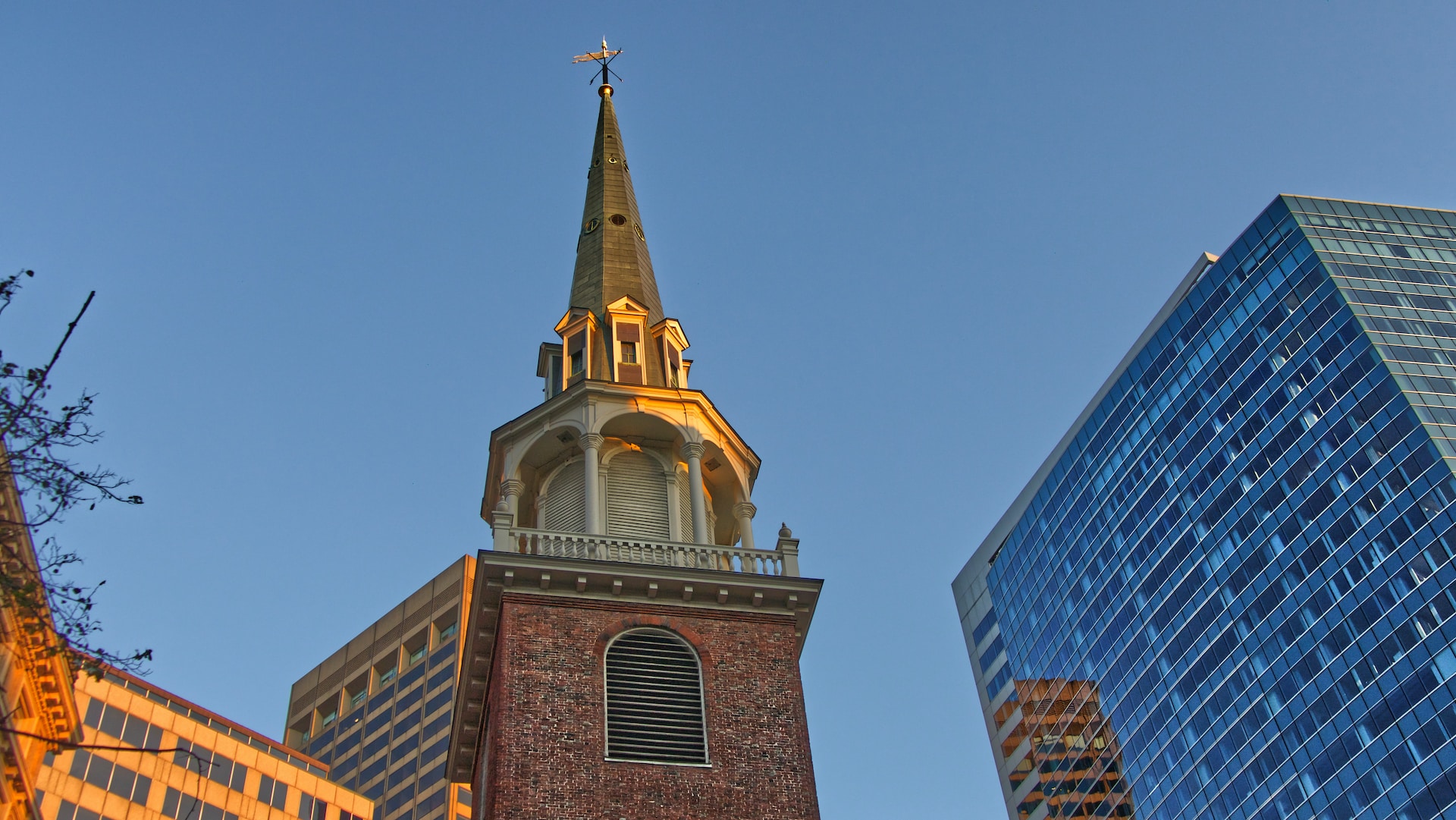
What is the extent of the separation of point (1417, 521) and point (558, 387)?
59.7 meters

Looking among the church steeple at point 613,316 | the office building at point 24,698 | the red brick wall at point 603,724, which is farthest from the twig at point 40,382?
the church steeple at point 613,316

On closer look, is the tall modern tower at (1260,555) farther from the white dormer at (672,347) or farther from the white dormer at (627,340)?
the white dormer at (627,340)

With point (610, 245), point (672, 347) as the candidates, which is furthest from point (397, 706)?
point (672, 347)

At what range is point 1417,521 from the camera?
82.3 meters

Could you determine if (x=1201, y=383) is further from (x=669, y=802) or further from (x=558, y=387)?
(x=669, y=802)

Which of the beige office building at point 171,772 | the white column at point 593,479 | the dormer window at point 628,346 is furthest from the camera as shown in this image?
the beige office building at point 171,772

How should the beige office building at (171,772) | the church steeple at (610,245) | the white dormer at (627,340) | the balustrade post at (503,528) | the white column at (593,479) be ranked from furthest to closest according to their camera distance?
the beige office building at (171,772) → the church steeple at (610,245) → the white dormer at (627,340) → the white column at (593,479) → the balustrade post at (503,528)

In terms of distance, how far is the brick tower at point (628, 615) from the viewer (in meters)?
29.0

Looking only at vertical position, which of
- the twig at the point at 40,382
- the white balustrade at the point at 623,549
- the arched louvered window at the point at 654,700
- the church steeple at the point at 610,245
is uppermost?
the church steeple at the point at 610,245

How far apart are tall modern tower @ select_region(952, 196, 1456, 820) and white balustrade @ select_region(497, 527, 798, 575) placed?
55.9m

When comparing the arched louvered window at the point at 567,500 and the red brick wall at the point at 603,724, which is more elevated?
the arched louvered window at the point at 567,500

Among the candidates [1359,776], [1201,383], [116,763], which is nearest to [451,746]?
[116,763]

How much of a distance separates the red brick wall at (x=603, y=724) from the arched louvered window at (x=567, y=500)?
4.49 metres

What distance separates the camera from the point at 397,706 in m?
122
